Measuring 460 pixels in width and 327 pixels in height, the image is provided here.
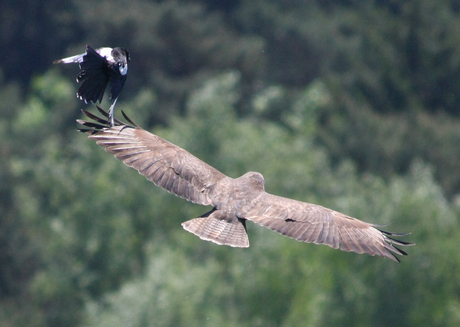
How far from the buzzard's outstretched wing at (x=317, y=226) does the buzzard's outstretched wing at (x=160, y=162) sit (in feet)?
2.00

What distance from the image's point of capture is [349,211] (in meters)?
29.6

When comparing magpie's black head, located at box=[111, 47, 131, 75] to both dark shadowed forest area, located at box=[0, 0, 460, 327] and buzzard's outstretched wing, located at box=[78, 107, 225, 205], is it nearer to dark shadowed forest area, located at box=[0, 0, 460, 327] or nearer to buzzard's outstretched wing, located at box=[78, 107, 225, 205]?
buzzard's outstretched wing, located at box=[78, 107, 225, 205]

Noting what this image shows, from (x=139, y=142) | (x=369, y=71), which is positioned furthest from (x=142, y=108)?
(x=139, y=142)

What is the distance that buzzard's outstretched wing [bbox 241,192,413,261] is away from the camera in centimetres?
1138

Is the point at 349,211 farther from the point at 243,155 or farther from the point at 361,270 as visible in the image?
the point at 243,155

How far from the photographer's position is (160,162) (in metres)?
12.0

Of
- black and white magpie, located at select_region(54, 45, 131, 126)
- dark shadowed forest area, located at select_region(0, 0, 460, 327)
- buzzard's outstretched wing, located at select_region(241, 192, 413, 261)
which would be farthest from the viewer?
dark shadowed forest area, located at select_region(0, 0, 460, 327)

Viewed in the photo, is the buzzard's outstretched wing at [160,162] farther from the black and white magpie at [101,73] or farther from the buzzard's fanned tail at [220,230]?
the black and white magpie at [101,73]

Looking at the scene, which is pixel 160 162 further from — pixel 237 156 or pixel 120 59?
pixel 237 156

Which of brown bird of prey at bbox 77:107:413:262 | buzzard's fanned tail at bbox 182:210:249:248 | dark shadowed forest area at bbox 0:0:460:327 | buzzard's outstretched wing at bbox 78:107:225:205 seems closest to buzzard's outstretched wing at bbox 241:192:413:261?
brown bird of prey at bbox 77:107:413:262

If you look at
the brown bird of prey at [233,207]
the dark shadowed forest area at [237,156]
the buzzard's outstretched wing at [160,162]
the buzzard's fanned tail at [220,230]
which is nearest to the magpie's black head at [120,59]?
the buzzard's outstretched wing at [160,162]

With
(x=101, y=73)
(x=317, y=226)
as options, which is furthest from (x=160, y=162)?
(x=317, y=226)

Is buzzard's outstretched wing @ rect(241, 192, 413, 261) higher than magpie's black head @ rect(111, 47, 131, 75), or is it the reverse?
magpie's black head @ rect(111, 47, 131, 75)

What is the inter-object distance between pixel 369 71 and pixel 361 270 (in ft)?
86.8
